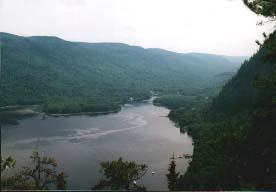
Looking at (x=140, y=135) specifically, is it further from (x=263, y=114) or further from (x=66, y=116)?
(x=263, y=114)

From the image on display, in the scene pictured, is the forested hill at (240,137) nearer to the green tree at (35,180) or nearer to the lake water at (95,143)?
the lake water at (95,143)

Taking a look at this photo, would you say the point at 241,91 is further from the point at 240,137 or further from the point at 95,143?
the point at 240,137

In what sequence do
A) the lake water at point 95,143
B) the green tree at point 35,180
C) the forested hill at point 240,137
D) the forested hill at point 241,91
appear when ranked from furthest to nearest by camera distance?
the forested hill at point 241,91
the lake water at point 95,143
the forested hill at point 240,137
the green tree at point 35,180

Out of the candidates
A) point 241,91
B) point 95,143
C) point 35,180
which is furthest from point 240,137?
point 241,91

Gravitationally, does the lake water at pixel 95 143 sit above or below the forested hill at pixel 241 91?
below

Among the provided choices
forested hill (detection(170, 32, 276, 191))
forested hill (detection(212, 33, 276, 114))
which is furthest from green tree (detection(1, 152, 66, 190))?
forested hill (detection(212, 33, 276, 114))

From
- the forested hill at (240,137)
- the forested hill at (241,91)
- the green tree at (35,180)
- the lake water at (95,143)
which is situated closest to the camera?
the green tree at (35,180)

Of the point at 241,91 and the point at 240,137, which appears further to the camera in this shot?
the point at 241,91

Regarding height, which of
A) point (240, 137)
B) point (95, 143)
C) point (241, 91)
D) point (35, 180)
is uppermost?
point (240, 137)

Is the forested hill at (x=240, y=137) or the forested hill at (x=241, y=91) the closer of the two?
the forested hill at (x=240, y=137)

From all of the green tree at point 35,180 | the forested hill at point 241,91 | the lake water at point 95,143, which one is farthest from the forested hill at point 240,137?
the green tree at point 35,180
